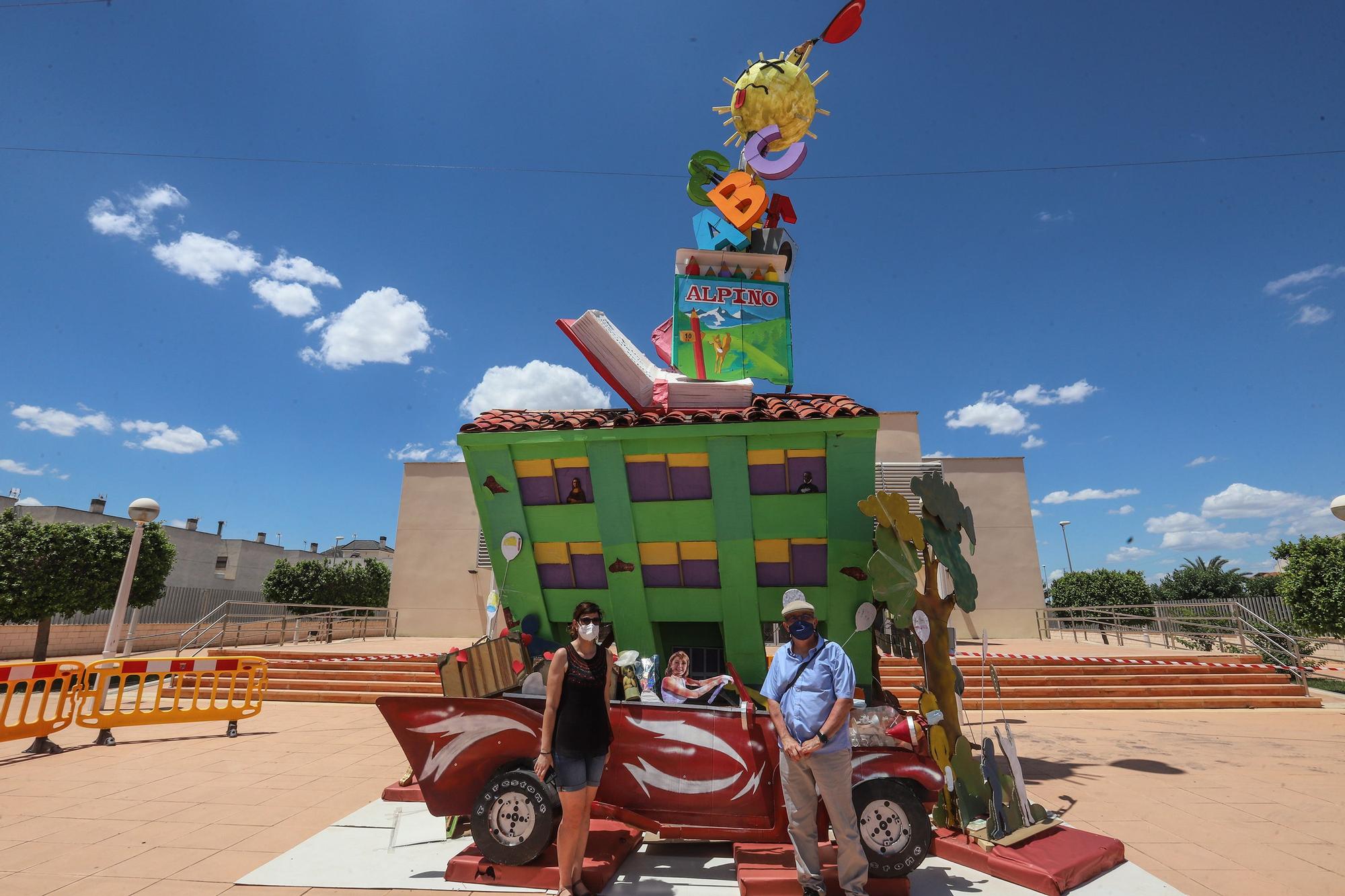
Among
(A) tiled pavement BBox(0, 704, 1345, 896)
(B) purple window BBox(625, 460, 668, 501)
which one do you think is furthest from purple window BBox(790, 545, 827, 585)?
(A) tiled pavement BBox(0, 704, 1345, 896)

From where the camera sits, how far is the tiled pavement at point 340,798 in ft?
12.9

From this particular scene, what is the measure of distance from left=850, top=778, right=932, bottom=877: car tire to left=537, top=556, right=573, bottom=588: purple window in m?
3.10

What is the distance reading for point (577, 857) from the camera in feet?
11.5

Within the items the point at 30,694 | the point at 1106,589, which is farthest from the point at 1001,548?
the point at 30,694

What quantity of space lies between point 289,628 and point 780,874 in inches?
1096

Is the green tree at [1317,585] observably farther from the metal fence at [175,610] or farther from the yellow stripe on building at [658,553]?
the metal fence at [175,610]

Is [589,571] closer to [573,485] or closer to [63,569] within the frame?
[573,485]

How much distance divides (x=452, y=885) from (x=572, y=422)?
3.40 meters

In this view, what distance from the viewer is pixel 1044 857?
3.91 metres

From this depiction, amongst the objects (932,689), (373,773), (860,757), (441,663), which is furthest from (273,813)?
(932,689)

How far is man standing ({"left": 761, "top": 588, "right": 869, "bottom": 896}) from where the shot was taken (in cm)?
338

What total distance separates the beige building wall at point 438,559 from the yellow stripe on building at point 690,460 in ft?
57.0

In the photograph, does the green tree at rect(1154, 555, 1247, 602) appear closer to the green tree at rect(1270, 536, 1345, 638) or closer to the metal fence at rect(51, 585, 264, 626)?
the green tree at rect(1270, 536, 1345, 638)

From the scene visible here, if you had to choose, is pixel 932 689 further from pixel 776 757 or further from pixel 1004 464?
pixel 1004 464
